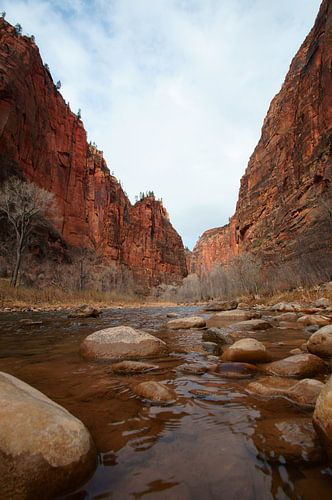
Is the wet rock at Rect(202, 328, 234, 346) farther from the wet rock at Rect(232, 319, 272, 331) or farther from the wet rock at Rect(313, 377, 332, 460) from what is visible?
the wet rock at Rect(313, 377, 332, 460)

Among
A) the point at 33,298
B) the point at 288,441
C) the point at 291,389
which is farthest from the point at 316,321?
the point at 33,298

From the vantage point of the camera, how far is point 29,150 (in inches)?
1908

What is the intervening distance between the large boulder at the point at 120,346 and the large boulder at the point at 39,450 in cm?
273

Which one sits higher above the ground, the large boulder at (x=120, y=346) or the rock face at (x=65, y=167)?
the rock face at (x=65, y=167)

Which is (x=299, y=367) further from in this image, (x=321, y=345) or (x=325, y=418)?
(x=325, y=418)

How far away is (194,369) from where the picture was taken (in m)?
3.72

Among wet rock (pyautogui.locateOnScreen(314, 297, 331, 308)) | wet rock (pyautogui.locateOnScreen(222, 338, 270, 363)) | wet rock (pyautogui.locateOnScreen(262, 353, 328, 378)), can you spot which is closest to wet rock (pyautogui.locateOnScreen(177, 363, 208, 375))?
wet rock (pyautogui.locateOnScreen(222, 338, 270, 363))

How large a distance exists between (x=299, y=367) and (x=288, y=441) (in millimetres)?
1706

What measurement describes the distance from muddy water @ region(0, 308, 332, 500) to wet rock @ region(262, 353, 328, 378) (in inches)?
22.5

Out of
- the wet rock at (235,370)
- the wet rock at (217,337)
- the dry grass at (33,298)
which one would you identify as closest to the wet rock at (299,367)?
the wet rock at (235,370)

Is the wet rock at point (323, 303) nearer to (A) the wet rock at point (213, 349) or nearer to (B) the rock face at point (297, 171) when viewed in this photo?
(A) the wet rock at point (213, 349)

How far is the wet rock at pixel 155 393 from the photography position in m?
2.71

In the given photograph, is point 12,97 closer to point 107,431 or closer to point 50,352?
point 50,352

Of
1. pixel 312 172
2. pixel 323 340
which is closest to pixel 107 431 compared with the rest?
pixel 323 340
